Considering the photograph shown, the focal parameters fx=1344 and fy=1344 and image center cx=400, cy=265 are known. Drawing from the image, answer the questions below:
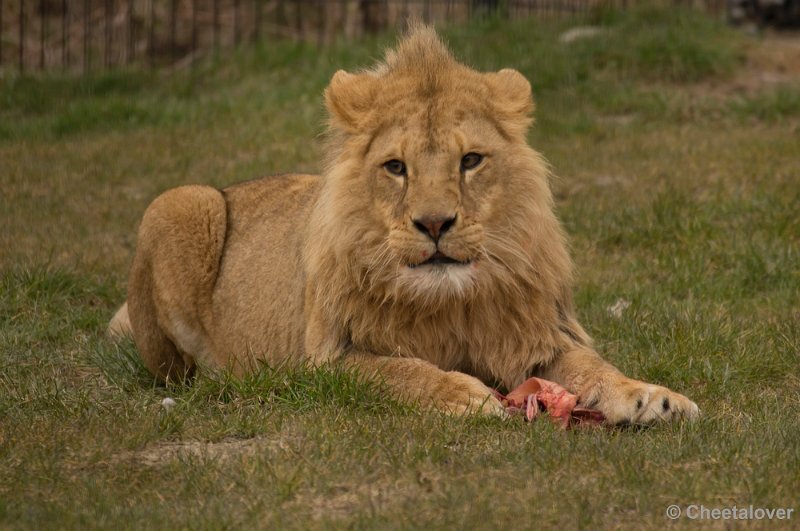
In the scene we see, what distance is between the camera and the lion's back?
20.3 feet

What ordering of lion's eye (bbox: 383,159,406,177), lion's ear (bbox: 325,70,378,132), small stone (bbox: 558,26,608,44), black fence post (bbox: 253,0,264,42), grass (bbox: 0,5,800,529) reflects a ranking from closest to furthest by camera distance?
grass (bbox: 0,5,800,529) → lion's eye (bbox: 383,159,406,177) → lion's ear (bbox: 325,70,378,132) → small stone (bbox: 558,26,608,44) → black fence post (bbox: 253,0,264,42)

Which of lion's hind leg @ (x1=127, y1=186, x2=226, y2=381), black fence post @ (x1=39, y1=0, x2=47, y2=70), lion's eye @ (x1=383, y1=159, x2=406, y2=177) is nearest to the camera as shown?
lion's eye @ (x1=383, y1=159, x2=406, y2=177)

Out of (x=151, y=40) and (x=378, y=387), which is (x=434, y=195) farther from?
(x=151, y=40)

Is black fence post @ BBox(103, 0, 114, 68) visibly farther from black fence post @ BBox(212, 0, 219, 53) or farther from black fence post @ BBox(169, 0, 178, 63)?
black fence post @ BBox(212, 0, 219, 53)

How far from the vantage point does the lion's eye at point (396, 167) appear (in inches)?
207

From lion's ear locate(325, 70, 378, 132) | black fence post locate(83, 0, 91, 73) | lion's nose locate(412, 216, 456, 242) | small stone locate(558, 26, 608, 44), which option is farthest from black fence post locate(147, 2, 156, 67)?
lion's nose locate(412, 216, 456, 242)

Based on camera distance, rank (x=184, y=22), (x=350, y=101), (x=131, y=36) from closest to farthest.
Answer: (x=350, y=101), (x=131, y=36), (x=184, y=22)

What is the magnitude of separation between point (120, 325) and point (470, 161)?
9.03 feet

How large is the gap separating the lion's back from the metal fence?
259 inches

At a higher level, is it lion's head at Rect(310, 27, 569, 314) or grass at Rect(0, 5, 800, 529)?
lion's head at Rect(310, 27, 569, 314)

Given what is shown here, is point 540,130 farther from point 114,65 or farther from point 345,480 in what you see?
point 345,480

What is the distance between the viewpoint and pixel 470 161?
5297mm

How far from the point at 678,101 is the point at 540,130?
1288 millimetres

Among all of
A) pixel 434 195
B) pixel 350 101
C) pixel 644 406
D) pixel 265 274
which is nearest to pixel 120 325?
pixel 265 274
